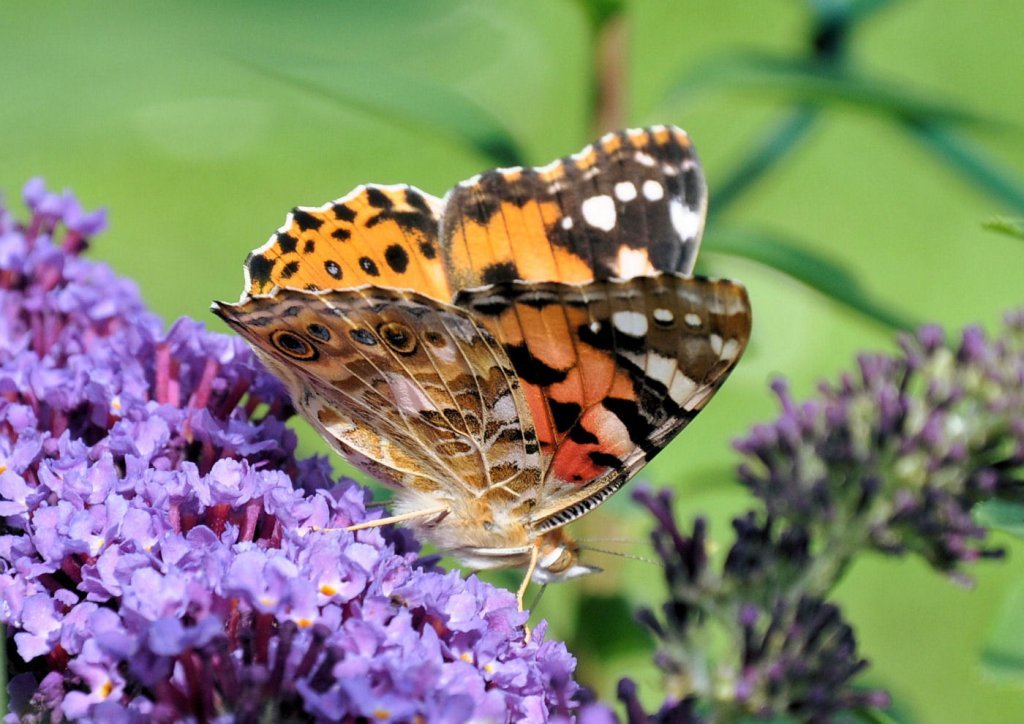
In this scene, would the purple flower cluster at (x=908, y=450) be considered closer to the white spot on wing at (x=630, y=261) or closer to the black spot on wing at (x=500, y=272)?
the white spot on wing at (x=630, y=261)

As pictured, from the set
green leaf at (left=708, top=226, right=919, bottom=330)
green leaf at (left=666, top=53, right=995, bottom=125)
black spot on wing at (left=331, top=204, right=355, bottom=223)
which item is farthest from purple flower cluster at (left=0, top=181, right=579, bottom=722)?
green leaf at (left=666, top=53, right=995, bottom=125)

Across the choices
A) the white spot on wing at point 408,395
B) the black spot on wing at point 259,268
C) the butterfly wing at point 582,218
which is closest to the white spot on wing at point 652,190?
the butterfly wing at point 582,218

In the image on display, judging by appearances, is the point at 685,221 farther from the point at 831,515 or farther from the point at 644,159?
the point at 831,515

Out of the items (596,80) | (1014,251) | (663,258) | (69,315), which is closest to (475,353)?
(663,258)

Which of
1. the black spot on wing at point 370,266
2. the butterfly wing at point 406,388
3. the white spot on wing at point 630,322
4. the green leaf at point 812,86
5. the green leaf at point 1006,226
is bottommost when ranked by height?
the butterfly wing at point 406,388

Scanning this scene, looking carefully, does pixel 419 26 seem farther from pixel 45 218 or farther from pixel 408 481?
pixel 408 481

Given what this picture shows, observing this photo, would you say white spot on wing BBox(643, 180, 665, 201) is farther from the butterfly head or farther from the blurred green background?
the butterfly head

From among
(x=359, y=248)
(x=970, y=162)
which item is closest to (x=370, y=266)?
(x=359, y=248)

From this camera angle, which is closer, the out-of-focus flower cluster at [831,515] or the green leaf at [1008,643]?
the green leaf at [1008,643]
